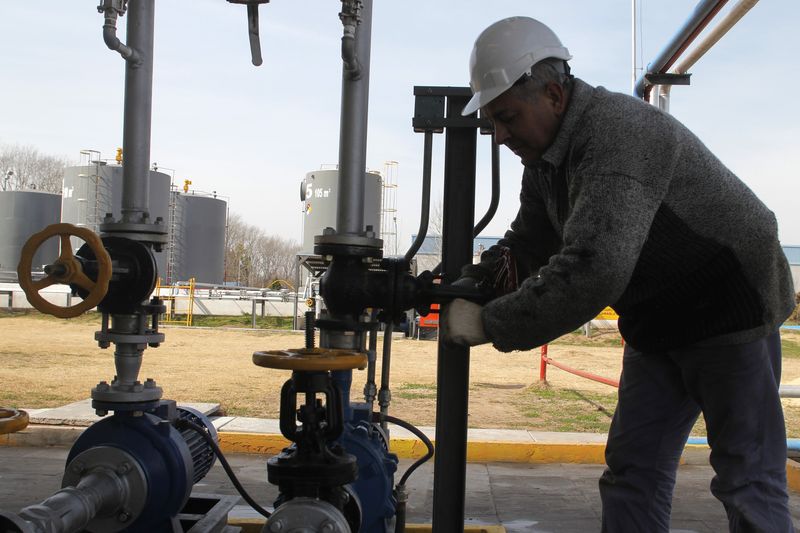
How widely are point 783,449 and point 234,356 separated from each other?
9.56 metres

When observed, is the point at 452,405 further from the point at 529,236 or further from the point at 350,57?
the point at 350,57

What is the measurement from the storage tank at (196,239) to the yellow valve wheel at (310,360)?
20331 millimetres

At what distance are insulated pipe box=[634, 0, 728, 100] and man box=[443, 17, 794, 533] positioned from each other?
152 centimetres

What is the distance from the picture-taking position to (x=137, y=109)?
2.56 metres

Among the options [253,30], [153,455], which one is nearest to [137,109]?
[253,30]

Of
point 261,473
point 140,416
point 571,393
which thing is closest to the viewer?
point 140,416

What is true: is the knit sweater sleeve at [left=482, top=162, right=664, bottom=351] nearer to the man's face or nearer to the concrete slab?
the man's face

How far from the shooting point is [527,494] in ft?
13.1

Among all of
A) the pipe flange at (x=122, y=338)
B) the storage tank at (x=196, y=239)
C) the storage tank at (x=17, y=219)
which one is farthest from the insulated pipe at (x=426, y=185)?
the storage tank at (x=17, y=219)

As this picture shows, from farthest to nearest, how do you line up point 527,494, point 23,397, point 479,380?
point 479,380, point 23,397, point 527,494

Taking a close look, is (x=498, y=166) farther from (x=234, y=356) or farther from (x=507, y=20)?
(x=234, y=356)

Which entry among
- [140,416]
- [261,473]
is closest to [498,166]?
[140,416]

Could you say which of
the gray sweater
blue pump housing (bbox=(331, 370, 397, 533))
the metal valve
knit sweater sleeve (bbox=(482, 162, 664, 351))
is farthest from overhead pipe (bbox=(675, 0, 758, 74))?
blue pump housing (bbox=(331, 370, 397, 533))

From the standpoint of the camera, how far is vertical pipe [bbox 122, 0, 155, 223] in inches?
100
